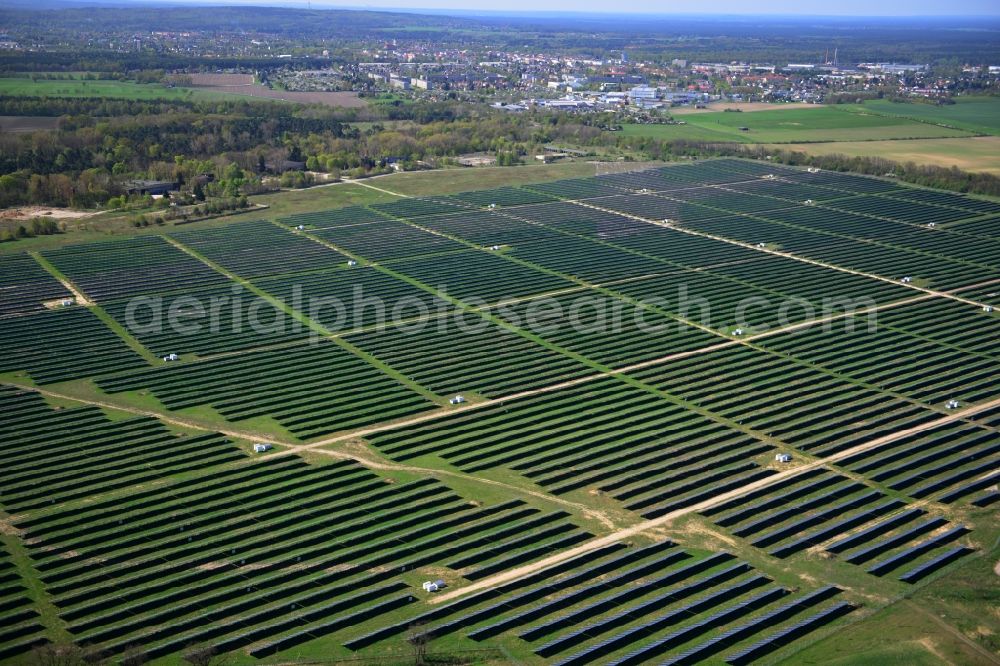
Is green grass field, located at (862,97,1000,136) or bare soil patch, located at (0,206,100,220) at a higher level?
green grass field, located at (862,97,1000,136)

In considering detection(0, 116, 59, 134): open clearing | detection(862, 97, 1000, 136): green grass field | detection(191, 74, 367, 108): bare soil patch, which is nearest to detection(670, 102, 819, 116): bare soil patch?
detection(862, 97, 1000, 136): green grass field

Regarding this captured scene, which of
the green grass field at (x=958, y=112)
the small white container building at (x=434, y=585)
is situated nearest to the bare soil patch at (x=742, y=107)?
the green grass field at (x=958, y=112)

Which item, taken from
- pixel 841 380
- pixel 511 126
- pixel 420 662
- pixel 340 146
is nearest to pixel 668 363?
pixel 841 380

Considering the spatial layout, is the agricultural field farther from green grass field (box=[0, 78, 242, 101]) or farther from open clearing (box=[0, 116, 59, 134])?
green grass field (box=[0, 78, 242, 101])

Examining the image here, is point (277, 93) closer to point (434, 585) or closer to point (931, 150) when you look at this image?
point (931, 150)

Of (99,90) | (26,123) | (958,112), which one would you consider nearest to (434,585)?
(26,123)
